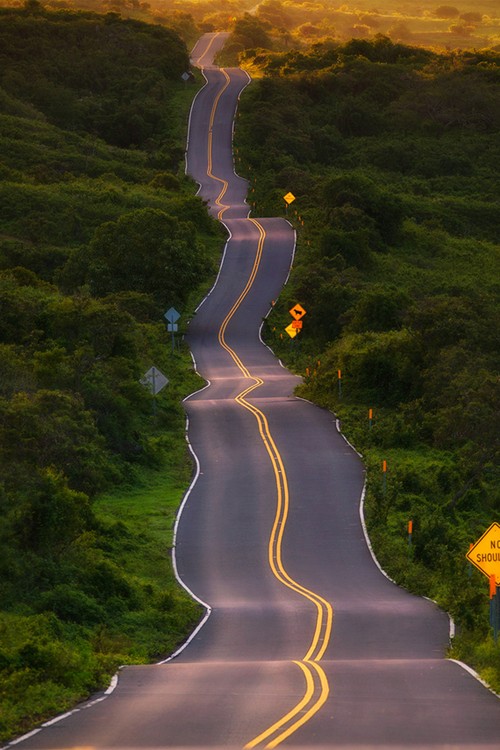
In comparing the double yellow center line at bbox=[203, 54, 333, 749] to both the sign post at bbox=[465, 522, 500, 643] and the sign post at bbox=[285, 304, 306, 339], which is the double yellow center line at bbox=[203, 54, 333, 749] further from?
the sign post at bbox=[465, 522, 500, 643]

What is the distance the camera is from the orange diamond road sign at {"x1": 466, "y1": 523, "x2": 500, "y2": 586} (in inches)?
866

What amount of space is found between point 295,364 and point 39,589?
40.4 m

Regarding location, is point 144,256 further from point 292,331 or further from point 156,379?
point 156,379

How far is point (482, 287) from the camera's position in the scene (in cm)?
8044

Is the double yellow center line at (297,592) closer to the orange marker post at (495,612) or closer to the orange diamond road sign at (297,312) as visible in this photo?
the orange marker post at (495,612)

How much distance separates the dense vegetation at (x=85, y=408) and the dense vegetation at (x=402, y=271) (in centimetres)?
612

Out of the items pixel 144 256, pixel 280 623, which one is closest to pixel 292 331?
pixel 144 256

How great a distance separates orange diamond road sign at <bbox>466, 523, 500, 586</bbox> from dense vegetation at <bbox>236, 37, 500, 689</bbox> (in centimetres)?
124

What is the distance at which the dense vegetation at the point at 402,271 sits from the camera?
128 feet

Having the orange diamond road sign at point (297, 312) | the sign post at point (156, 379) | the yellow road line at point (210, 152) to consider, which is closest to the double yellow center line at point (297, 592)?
the orange diamond road sign at point (297, 312)

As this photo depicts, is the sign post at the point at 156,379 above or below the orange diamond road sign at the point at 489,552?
below

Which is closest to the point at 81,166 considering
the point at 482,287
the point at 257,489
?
the point at 482,287

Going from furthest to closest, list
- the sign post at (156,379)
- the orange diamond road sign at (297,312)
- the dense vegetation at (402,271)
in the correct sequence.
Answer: the orange diamond road sign at (297,312), the sign post at (156,379), the dense vegetation at (402,271)

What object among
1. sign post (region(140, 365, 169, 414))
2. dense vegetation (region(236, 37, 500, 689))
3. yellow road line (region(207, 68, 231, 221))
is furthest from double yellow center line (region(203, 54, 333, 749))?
yellow road line (region(207, 68, 231, 221))
